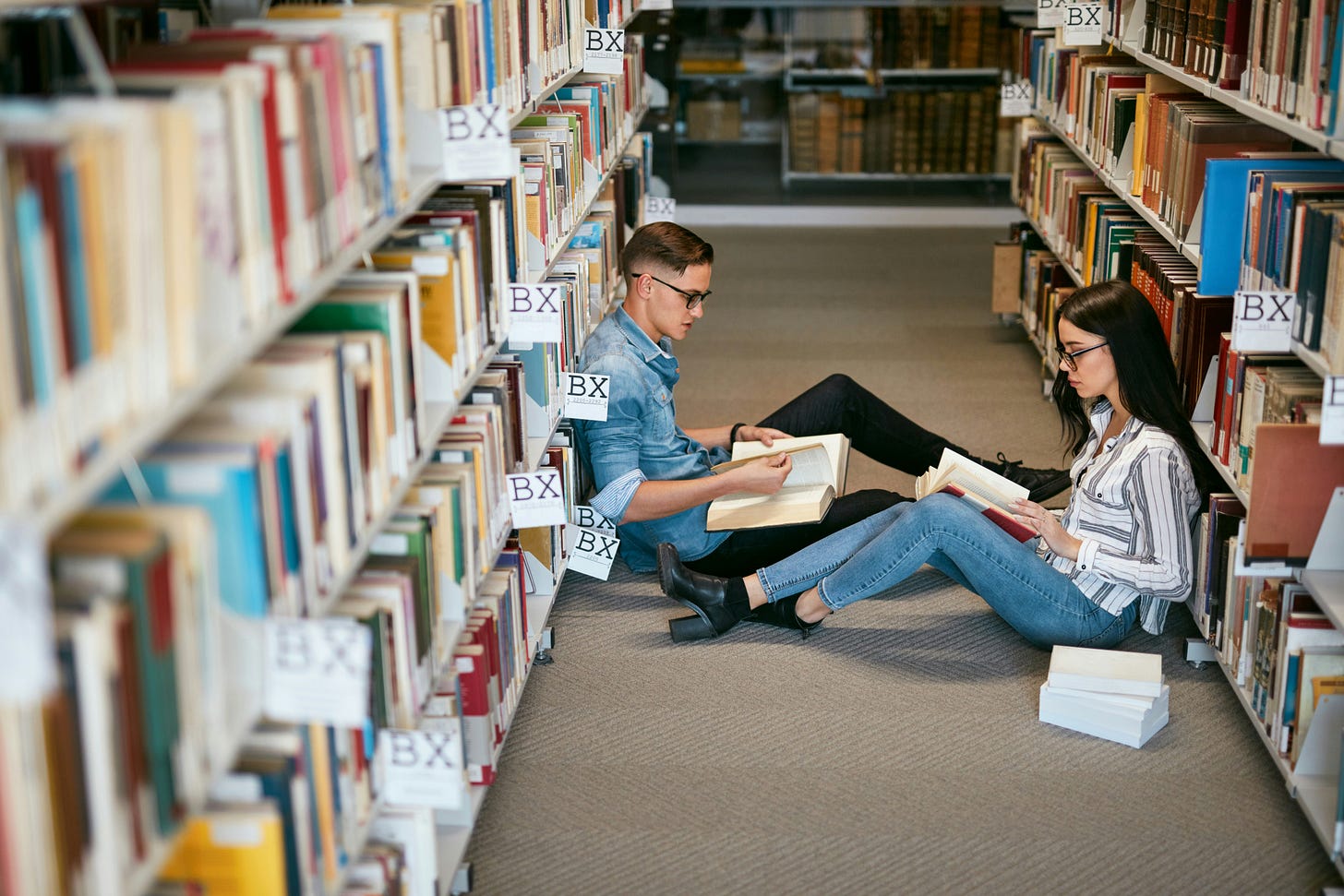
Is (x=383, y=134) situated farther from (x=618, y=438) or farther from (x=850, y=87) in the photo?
(x=850, y=87)

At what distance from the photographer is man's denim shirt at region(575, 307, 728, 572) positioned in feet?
10.9

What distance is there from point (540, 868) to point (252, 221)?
1508mm

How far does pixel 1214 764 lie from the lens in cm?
288

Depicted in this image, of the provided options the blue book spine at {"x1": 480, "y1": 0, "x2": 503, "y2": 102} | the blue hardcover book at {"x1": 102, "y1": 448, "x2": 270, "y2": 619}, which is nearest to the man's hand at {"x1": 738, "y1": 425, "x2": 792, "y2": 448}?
the blue book spine at {"x1": 480, "y1": 0, "x2": 503, "y2": 102}

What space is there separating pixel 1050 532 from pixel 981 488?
1.13 feet

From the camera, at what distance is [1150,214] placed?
12.6 ft

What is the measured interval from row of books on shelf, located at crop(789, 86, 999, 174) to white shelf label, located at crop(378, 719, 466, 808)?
6849 mm

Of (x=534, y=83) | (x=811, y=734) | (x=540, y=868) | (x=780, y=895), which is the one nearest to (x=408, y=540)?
(x=540, y=868)

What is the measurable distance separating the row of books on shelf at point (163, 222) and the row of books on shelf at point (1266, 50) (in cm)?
164

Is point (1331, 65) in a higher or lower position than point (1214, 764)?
higher

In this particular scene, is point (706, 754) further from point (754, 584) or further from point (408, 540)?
point (408, 540)

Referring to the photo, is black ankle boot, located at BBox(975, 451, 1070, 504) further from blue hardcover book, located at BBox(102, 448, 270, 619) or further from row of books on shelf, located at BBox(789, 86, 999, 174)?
row of books on shelf, located at BBox(789, 86, 999, 174)

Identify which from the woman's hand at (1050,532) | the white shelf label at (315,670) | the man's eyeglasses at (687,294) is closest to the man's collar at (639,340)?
the man's eyeglasses at (687,294)

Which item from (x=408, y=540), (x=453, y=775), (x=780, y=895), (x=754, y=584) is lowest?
(x=780, y=895)
